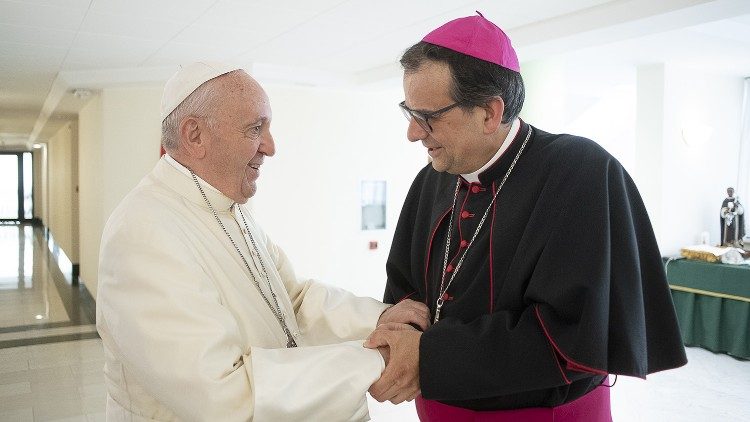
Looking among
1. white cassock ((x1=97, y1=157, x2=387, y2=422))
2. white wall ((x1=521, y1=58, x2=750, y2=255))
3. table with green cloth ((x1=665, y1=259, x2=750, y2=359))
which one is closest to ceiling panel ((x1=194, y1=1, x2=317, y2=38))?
white cassock ((x1=97, y1=157, x2=387, y2=422))

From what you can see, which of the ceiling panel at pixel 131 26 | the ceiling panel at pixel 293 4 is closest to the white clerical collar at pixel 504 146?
the ceiling panel at pixel 293 4

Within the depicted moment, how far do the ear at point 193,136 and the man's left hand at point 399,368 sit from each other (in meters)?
0.64

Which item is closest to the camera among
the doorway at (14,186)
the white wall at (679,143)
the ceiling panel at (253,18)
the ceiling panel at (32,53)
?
the ceiling panel at (253,18)

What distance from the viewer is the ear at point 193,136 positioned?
59.6 inches

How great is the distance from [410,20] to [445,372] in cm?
334

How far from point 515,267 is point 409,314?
347 millimetres

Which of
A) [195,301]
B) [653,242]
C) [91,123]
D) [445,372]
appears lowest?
[445,372]

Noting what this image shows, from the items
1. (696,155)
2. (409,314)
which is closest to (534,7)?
(409,314)

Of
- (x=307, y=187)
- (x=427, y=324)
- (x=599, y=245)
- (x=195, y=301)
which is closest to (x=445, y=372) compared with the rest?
(x=427, y=324)

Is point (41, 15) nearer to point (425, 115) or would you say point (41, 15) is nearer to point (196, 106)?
point (196, 106)

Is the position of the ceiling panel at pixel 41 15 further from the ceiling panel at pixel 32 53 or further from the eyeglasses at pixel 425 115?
the eyeglasses at pixel 425 115

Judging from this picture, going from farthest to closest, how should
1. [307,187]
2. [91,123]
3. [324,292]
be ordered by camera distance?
[91,123] < [307,187] < [324,292]

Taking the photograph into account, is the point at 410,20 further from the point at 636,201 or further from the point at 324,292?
the point at 636,201

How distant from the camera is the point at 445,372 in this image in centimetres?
134
